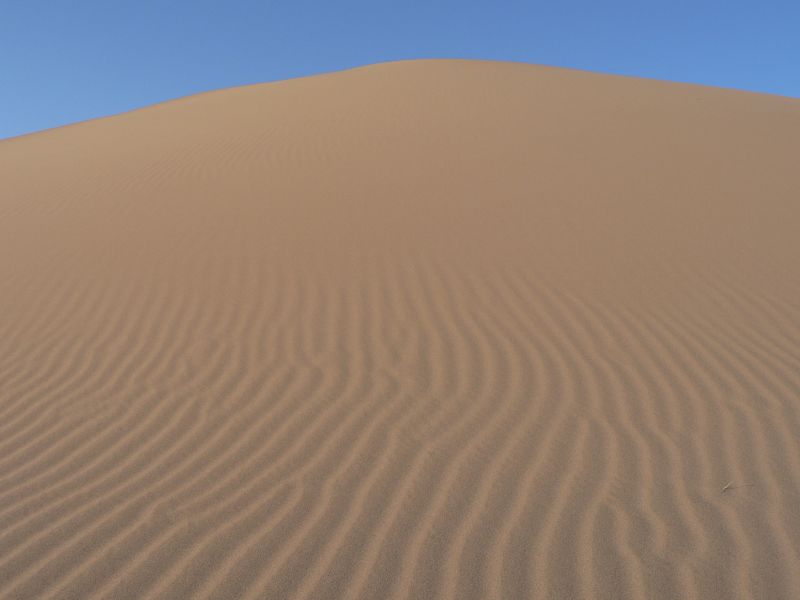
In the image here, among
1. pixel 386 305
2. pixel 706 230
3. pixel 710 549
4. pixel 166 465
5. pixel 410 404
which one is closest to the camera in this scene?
pixel 710 549

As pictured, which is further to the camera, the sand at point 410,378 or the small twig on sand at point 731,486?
the small twig on sand at point 731,486

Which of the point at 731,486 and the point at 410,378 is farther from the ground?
the point at 410,378

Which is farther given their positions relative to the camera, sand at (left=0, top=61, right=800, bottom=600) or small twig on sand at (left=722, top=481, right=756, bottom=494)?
small twig on sand at (left=722, top=481, right=756, bottom=494)

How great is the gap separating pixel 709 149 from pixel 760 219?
3.34 metres

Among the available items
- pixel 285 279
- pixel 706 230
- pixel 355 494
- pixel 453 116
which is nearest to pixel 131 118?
pixel 453 116

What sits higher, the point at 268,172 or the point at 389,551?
the point at 268,172

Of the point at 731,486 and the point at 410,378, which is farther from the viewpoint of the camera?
the point at 410,378

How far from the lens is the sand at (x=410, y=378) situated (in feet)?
8.89

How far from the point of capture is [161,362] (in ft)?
15.7

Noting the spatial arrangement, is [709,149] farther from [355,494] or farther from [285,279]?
[355,494]

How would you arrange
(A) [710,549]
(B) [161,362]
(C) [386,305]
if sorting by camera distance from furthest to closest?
(C) [386,305]
(B) [161,362]
(A) [710,549]

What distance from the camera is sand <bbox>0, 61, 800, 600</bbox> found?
8.89 feet

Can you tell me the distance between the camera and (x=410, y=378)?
4.30m

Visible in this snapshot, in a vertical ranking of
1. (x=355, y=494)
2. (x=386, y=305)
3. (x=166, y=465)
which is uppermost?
(x=386, y=305)
